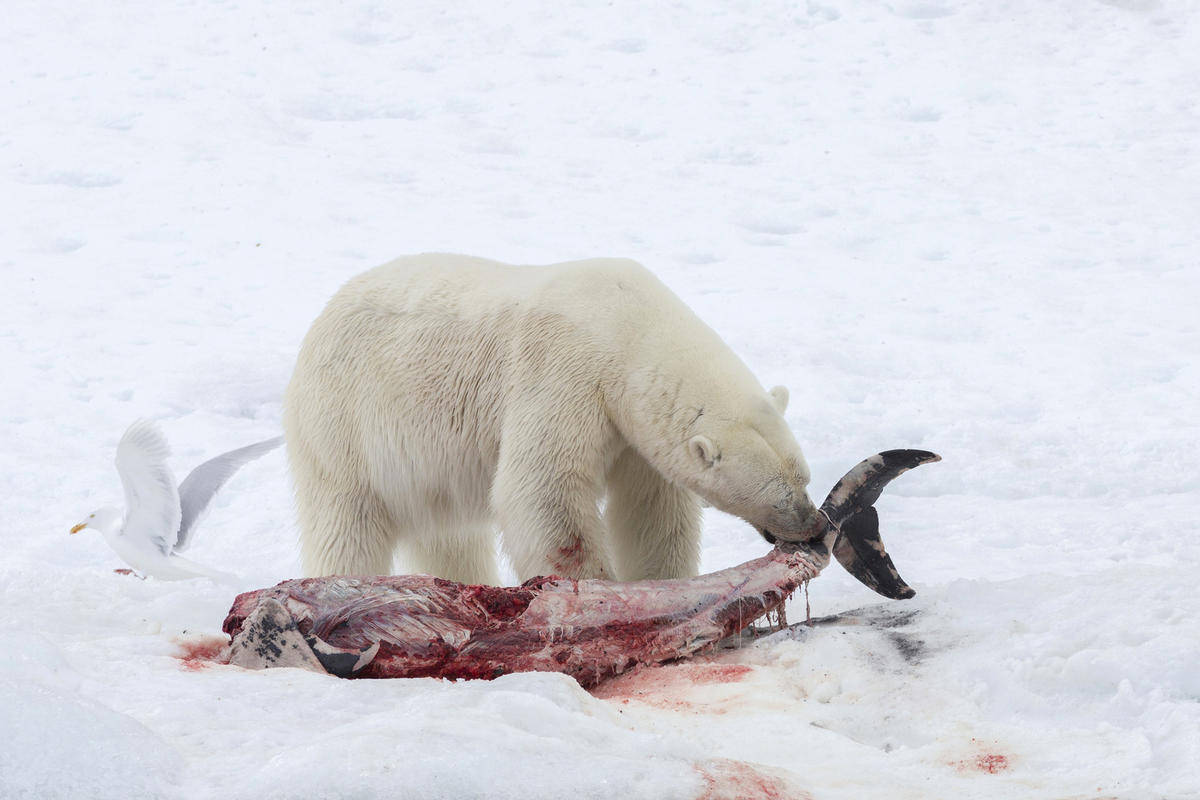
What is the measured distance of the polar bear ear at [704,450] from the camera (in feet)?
14.2

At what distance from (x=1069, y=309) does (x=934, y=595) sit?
234 inches

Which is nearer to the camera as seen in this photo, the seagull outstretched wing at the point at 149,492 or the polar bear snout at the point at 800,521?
the polar bear snout at the point at 800,521

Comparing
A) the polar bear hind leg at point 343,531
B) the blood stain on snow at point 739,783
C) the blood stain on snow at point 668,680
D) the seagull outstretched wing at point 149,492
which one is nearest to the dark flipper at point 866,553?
the blood stain on snow at point 668,680

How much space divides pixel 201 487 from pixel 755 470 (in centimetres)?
269

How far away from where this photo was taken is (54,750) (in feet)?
7.95

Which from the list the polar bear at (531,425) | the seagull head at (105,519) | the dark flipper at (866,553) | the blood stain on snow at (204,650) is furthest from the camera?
the seagull head at (105,519)

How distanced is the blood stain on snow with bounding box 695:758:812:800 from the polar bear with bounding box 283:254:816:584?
1.70 meters

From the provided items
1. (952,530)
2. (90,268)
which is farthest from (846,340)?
(90,268)

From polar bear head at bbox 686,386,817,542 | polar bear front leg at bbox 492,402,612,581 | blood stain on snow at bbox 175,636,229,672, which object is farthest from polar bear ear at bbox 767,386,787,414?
blood stain on snow at bbox 175,636,229,672

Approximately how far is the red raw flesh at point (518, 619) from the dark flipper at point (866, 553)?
0.34 meters

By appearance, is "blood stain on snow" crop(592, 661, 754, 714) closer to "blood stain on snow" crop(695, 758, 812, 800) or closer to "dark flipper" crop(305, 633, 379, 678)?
"dark flipper" crop(305, 633, 379, 678)

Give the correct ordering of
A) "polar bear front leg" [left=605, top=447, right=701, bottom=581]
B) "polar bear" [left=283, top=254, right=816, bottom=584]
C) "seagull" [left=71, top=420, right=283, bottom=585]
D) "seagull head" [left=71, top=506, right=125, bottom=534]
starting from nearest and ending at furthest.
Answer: "polar bear" [left=283, top=254, right=816, bottom=584] < "polar bear front leg" [left=605, top=447, right=701, bottom=581] < "seagull" [left=71, top=420, right=283, bottom=585] < "seagull head" [left=71, top=506, right=125, bottom=534]

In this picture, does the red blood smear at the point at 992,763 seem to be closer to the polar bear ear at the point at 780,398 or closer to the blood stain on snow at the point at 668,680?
the blood stain on snow at the point at 668,680

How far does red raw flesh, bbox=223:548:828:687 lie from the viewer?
356 centimetres
